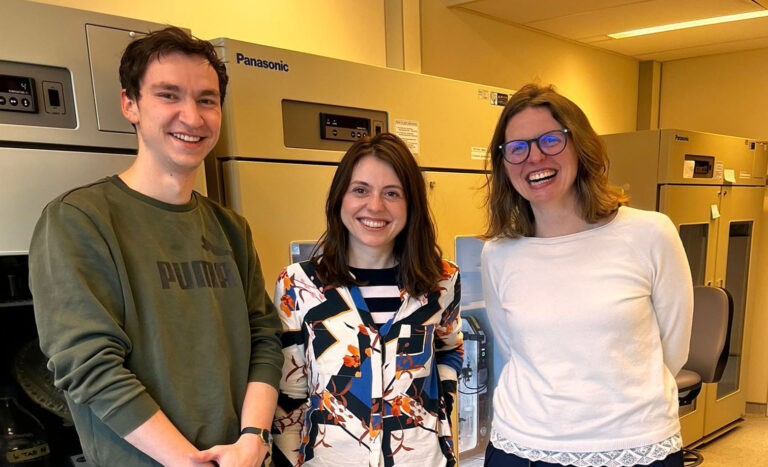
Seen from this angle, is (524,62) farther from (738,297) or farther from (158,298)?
(158,298)

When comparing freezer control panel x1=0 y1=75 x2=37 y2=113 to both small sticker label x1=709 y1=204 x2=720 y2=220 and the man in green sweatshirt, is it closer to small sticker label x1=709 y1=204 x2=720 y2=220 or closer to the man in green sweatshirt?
the man in green sweatshirt

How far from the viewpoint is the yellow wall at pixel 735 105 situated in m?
3.38

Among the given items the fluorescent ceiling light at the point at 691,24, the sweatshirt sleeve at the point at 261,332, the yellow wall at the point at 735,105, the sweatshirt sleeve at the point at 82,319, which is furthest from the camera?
the yellow wall at the point at 735,105

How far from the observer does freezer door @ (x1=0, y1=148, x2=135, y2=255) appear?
882 millimetres

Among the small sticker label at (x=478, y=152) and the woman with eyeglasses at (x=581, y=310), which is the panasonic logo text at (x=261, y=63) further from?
the small sticker label at (x=478, y=152)

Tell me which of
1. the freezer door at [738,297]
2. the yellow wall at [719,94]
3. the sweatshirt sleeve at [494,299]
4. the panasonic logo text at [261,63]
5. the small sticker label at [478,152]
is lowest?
the freezer door at [738,297]

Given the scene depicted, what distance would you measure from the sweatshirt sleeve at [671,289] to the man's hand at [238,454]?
0.90 m

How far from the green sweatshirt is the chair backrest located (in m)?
1.88

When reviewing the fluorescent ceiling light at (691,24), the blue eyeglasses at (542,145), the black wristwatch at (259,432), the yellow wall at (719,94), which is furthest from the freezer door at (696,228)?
the black wristwatch at (259,432)

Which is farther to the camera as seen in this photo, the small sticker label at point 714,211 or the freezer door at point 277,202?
the small sticker label at point 714,211

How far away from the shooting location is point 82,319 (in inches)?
31.5

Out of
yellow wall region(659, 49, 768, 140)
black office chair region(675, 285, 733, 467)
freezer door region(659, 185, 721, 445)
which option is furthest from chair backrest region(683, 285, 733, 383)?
yellow wall region(659, 49, 768, 140)

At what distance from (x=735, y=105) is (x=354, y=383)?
367cm

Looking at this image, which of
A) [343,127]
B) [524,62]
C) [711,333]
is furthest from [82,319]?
[524,62]
